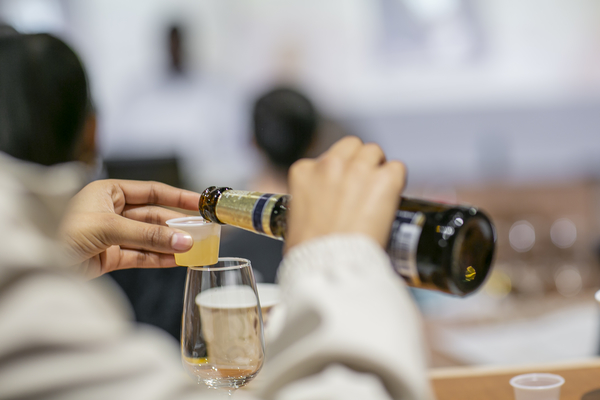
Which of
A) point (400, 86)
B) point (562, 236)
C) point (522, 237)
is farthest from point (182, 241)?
point (400, 86)

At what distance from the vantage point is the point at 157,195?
0.80 metres

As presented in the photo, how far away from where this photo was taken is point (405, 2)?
3.40 meters

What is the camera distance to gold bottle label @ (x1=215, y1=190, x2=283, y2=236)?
0.62m

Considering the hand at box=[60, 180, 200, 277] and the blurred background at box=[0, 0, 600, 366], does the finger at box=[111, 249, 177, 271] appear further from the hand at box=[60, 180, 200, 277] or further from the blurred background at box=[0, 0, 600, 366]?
the blurred background at box=[0, 0, 600, 366]

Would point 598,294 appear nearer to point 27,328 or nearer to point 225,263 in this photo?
point 225,263

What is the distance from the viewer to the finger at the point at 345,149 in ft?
1.69

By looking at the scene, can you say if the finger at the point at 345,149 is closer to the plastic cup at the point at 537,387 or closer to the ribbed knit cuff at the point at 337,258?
the ribbed knit cuff at the point at 337,258

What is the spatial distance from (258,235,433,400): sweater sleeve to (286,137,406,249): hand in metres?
0.02

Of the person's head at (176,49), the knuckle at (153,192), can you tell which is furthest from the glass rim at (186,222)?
the person's head at (176,49)

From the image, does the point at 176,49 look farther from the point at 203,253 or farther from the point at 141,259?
the point at 203,253

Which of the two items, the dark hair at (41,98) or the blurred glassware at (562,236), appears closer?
the dark hair at (41,98)

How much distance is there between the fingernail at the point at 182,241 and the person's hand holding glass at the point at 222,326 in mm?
30

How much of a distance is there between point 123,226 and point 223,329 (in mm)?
206

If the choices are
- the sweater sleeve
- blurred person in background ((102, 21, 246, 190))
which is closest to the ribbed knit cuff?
the sweater sleeve
